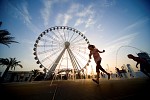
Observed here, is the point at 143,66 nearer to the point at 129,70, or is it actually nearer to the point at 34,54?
the point at 129,70

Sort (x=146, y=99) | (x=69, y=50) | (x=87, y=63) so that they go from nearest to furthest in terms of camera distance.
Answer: (x=146, y=99)
(x=69, y=50)
(x=87, y=63)

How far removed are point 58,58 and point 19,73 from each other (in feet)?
101

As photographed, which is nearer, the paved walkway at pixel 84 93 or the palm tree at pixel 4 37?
the paved walkway at pixel 84 93

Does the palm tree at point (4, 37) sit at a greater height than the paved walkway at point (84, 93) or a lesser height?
greater

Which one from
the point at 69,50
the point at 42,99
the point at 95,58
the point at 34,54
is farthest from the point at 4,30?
the point at 42,99

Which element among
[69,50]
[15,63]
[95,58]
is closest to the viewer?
[95,58]

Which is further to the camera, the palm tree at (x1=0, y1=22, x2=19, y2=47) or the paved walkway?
the palm tree at (x1=0, y1=22, x2=19, y2=47)

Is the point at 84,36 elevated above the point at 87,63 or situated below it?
above

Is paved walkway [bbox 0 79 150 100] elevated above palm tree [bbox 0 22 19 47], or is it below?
below

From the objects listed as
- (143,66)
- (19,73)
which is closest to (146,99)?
(143,66)

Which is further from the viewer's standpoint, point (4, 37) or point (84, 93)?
point (4, 37)

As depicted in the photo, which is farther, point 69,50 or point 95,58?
point 69,50

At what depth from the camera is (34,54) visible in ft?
78.5

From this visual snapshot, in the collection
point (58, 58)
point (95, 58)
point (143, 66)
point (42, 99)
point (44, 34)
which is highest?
point (44, 34)
